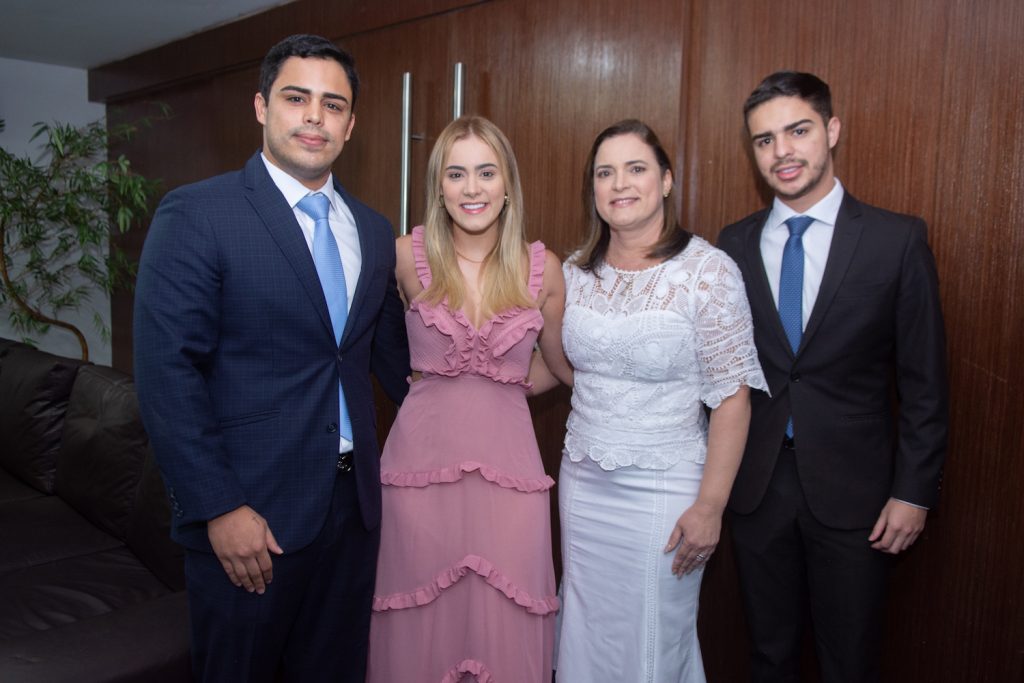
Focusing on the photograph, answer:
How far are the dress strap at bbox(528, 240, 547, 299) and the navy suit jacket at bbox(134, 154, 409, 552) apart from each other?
45cm

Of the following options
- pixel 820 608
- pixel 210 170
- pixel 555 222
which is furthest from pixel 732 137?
pixel 210 170

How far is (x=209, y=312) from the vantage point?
1.48 m

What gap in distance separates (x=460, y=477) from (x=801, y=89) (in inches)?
45.6

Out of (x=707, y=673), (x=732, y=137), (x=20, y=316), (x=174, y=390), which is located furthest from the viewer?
(x=20, y=316)

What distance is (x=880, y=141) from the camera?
1.99 metres

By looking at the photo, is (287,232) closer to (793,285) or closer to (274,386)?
(274,386)

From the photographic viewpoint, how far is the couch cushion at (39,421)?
3.25 m

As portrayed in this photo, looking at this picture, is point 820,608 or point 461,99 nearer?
point 820,608

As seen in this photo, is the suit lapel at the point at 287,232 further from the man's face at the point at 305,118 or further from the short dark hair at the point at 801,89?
the short dark hair at the point at 801,89

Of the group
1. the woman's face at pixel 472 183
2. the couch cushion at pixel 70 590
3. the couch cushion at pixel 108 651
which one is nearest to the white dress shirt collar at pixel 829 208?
the woman's face at pixel 472 183

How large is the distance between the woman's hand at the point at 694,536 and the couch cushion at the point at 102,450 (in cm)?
178

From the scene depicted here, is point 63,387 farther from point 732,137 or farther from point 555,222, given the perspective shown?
point 732,137

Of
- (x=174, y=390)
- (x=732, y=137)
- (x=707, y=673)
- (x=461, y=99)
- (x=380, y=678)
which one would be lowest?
(x=707, y=673)

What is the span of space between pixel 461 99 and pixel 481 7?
38 centimetres
